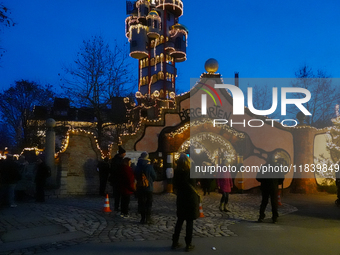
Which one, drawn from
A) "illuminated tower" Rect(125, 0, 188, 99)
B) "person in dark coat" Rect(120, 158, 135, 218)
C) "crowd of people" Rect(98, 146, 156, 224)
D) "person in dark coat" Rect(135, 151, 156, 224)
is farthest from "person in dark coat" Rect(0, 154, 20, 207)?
"illuminated tower" Rect(125, 0, 188, 99)

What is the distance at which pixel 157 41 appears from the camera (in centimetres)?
5247

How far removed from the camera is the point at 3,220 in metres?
9.15

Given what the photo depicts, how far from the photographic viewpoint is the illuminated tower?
50.1 meters

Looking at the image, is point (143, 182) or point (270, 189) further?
point (270, 189)

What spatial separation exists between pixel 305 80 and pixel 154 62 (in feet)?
82.6

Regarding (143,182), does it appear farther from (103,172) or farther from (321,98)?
(321,98)

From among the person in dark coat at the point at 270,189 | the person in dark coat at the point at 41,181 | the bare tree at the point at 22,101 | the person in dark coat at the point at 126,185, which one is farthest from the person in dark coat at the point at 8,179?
the bare tree at the point at 22,101

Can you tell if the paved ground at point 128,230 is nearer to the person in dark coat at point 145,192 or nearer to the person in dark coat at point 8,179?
the person in dark coat at point 145,192

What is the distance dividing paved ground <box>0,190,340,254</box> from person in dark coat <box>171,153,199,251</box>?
341mm

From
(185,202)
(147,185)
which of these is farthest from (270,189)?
(185,202)

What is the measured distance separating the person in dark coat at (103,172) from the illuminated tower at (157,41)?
33.3 m

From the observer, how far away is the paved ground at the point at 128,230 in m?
6.59

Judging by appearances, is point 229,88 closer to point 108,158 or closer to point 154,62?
point 108,158

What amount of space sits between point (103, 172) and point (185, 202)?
35.4 ft
